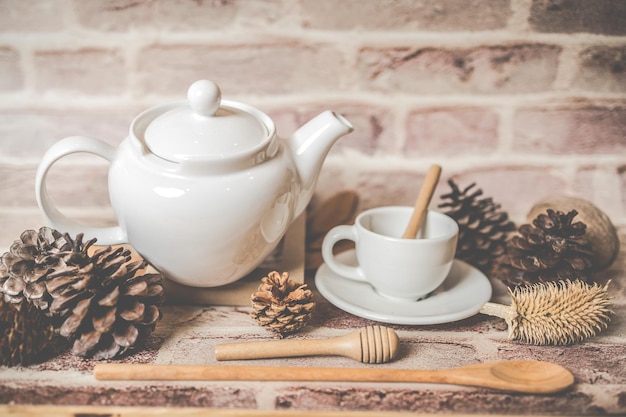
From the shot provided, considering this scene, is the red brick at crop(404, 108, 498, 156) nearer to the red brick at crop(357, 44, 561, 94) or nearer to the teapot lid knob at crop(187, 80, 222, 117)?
the red brick at crop(357, 44, 561, 94)

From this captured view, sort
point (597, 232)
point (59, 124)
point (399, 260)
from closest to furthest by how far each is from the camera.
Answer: point (399, 260) → point (597, 232) → point (59, 124)

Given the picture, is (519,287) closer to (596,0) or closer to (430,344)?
(430,344)

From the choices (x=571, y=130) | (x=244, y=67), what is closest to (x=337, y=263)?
(x=244, y=67)

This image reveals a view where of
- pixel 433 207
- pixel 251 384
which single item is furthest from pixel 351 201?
pixel 251 384

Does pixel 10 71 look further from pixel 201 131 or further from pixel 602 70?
pixel 602 70

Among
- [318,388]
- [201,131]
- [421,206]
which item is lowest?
[318,388]

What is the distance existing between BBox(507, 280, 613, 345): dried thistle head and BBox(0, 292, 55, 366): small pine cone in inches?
19.5

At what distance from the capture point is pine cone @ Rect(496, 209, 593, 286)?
716mm

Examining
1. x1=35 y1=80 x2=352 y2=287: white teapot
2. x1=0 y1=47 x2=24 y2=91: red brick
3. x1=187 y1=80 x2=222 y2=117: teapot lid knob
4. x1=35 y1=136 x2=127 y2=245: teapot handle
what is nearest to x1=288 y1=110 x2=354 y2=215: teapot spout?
x1=35 y1=80 x2=352 y2=287: white teapot

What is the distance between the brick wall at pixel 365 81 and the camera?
0.85 metres

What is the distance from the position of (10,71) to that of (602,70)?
34.6 inches

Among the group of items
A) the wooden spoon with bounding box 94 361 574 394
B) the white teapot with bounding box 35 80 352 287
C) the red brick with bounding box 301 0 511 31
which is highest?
the red brick with bounding box 301 0 511 31

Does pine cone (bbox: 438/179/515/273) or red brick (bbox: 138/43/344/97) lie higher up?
red brick (bbox: 138/43/344/97)

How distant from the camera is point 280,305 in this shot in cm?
64
